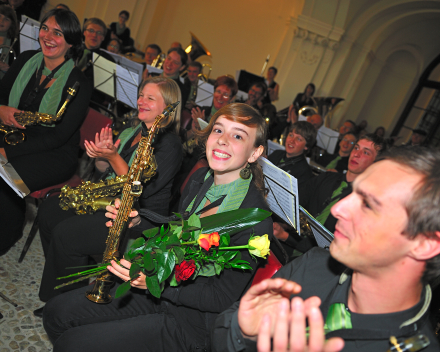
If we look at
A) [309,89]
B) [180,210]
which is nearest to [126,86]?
[180,210]

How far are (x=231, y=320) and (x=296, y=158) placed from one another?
3.27 m

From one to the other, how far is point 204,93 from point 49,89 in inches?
144

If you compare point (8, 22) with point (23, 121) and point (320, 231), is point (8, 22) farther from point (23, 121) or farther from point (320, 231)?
point (320, 231)

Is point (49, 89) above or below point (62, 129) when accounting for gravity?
above

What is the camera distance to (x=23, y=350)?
2127mm

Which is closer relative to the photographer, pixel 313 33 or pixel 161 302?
pixel 161 302

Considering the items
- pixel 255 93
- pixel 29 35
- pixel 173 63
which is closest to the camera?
pixel 29 35

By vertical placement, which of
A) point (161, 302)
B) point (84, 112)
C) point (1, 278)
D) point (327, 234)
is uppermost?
point (327, 234)

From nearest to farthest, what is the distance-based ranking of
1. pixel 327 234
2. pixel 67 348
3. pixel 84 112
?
pixel 67 348
pixel 327 234
pixel 84 112

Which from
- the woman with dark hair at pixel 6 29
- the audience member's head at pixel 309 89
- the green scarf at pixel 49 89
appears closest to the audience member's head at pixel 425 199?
the green scarf at pixel 49 89

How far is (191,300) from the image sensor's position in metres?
1.66

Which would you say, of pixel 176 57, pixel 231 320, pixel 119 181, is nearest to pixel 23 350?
pixel 119 181

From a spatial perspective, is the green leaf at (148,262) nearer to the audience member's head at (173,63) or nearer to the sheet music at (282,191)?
the sheet music at (282,191)

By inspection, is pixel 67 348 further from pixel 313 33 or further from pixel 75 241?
pixel 313 33
